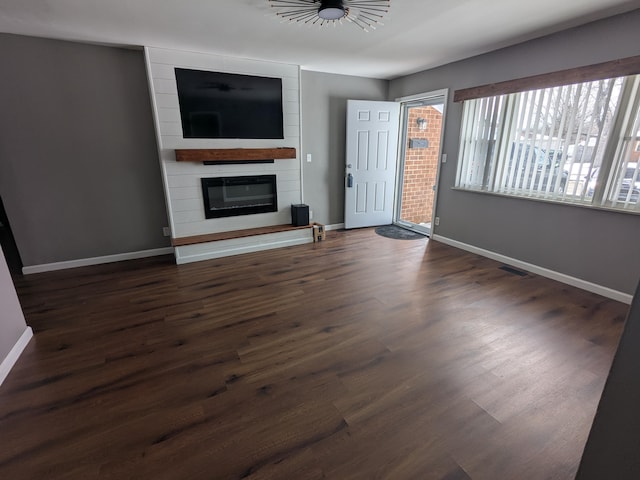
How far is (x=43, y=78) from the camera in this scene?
3092 mm

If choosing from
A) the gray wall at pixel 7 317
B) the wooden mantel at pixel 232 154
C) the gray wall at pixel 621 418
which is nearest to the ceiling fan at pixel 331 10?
the wooden mantel at pixel 232 154

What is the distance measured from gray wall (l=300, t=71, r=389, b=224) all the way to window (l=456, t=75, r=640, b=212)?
1757 mm

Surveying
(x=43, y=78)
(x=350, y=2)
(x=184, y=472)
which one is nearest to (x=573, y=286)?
(x=350, y=2)

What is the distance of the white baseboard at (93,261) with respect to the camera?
3.43m

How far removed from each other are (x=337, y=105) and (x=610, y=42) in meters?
3.10

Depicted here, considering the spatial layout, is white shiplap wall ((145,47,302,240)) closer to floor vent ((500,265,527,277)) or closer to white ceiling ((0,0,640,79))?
white ceiling ((0,0,640,79))

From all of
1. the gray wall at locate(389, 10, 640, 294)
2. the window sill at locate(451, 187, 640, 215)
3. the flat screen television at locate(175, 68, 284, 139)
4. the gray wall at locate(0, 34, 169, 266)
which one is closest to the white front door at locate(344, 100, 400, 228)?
the gray wall at locate(389, 10, 640, 294)

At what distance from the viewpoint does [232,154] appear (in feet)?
12.5

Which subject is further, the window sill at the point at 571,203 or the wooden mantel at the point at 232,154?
the wooden mantel at the point at 232,154

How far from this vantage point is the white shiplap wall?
11.1 feet

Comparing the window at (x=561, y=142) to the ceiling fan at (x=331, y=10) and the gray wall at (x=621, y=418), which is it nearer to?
the ceiling fan at (x=331, y=10)

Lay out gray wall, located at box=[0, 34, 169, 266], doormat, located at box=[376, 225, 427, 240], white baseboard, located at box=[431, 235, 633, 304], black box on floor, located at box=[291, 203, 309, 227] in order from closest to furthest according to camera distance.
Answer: white baseboard, located at box=[431, 235, 633, 304], gray wall, located at box=[0, 34, 169, 266], black box on floor, located at box=[291, 203, 309, 227], doormat, located at box=[376, 225, 427, 240]

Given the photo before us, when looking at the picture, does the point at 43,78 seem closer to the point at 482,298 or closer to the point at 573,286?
the point at 482,298

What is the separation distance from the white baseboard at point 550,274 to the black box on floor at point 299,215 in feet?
6.91
